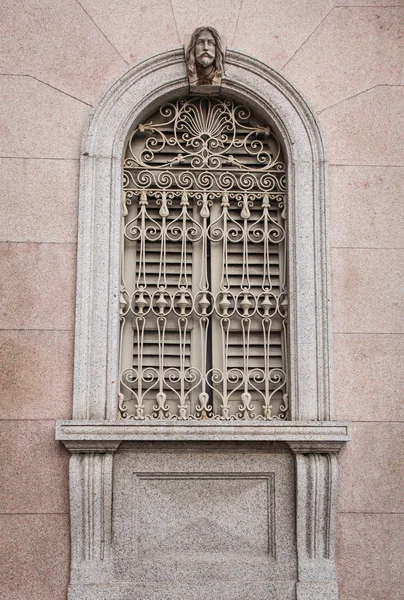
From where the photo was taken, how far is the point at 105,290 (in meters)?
6.95

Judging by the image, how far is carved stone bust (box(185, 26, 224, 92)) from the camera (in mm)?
7254

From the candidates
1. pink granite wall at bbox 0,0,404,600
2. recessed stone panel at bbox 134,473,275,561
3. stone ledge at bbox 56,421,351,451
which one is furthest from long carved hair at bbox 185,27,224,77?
recessed stone panel at bbox 134,473,275,561

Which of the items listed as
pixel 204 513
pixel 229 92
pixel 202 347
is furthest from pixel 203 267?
pixel 204 513

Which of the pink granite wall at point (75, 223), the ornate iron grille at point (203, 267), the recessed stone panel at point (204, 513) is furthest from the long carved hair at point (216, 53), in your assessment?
the recessed stone panel at point (204, 513)

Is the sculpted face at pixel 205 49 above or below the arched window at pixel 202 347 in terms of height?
above

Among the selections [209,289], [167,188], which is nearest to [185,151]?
[167,188]

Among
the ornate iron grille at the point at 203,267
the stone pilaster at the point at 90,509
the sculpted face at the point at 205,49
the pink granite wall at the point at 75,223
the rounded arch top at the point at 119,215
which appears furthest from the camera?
the sculpted face at the point at 205,49

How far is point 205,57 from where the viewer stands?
23.8 feet

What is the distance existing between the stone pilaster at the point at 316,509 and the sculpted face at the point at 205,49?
3411 millimetres

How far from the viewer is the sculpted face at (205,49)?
23.8 ft

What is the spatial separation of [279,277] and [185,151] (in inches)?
56.7

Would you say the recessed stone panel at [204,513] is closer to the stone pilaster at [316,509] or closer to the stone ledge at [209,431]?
the stone pilaster at [316,509]

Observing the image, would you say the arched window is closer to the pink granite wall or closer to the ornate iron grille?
the ornate iron grille

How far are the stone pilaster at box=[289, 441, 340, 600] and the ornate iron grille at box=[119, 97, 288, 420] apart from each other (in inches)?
18.7
